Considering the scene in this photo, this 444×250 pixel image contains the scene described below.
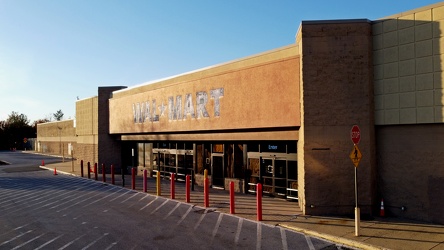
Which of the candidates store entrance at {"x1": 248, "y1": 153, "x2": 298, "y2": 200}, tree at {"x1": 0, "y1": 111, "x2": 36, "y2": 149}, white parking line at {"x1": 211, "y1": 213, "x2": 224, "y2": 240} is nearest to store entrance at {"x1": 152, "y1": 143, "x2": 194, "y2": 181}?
store entrance at {"x1": 248, "y1": 153, "x2": 298, "y2": 200}

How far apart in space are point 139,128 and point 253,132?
35.8 ft

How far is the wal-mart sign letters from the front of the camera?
18.2 meters

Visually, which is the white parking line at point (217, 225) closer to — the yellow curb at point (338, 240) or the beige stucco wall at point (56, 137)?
the yellow curb at point (338, 240)

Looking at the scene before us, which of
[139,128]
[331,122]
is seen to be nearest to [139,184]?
[139,128]

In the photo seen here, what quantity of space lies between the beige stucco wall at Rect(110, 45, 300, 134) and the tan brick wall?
39.4 inches

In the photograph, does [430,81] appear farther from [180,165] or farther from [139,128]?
[139,128]

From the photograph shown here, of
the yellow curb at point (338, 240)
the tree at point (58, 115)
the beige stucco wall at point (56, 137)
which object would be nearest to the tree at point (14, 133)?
the beige stucco wall at point (56, 137)

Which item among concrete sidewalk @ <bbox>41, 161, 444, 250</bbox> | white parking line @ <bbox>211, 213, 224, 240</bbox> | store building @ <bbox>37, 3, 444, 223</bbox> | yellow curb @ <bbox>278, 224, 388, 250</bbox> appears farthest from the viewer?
store building @ <bbox>37, 3, 444, 223</bbox>

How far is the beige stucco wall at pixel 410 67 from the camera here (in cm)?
1140

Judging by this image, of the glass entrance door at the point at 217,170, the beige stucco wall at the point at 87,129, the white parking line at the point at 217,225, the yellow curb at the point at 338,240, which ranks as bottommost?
the white parking line at the point at 217,225

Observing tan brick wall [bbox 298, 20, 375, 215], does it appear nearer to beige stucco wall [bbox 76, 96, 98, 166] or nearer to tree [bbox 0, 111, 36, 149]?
beige stucco wall [bbox 76, 96, 98, 166]

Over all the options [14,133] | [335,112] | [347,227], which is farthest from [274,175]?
[14,133]

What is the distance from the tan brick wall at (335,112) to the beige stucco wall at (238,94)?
1.00m

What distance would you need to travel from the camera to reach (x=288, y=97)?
47.0 ft
